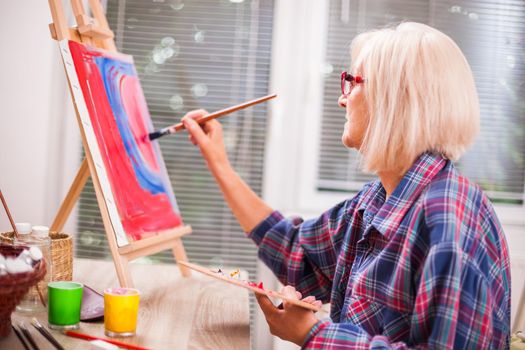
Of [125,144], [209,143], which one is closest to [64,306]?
[125,144]

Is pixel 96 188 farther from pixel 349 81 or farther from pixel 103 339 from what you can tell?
pixel 349 81

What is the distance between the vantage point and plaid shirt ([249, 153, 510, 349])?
3.67ft

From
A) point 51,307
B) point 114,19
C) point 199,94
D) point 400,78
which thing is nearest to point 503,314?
point 400,78

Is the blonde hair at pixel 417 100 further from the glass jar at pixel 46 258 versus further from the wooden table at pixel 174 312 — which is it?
the glass jar at pixel 46 258

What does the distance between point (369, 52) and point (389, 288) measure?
529 millimetres

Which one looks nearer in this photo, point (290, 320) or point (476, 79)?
point (290, 320)

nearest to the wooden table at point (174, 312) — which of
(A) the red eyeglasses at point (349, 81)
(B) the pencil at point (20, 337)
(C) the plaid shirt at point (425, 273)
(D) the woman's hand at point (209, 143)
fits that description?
(B) the pencil at point (20, 337)

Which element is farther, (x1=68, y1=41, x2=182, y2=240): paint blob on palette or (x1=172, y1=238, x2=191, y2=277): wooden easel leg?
(x1=172, y1=238, x2=191, y2=277): wooden easel leg

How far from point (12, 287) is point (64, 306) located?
186 millimetres

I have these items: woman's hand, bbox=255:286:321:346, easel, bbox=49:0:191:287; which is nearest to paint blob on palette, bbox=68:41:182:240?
easel, bbox=49:0:191:287

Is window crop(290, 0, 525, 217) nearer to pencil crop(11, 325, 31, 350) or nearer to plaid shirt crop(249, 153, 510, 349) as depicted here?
plaid shirt crop(249, 153, 510, 349)

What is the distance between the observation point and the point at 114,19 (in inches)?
96.1

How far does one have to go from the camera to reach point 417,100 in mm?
1280

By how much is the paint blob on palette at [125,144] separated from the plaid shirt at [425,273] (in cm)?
58
